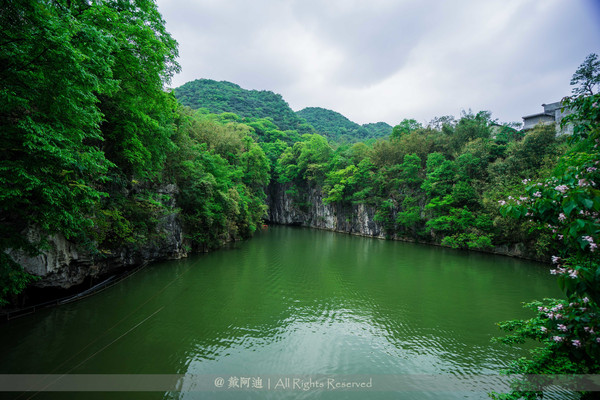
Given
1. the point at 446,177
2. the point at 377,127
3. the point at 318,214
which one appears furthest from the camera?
the point at 377,127

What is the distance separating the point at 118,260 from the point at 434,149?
26529mm

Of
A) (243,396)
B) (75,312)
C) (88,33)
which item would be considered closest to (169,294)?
(75,312)

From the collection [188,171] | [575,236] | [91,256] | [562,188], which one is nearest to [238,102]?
[188,171]

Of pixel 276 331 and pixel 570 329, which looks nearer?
pixel 570 329

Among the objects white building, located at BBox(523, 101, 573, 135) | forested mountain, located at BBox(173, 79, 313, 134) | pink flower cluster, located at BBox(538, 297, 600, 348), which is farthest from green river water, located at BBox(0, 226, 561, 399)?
forested mountain, located at BBox(173, 79, 313, 134)

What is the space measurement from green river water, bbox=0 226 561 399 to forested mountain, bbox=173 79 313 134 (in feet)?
152

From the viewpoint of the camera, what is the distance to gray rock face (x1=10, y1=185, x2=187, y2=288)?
244 inches

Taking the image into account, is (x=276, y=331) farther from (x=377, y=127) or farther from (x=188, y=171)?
(x=377, y=127)

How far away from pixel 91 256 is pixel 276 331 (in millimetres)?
6381

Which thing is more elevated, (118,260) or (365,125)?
(365,125)

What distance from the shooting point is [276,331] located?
671 centimetres

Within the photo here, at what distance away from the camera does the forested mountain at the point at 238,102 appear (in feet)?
172

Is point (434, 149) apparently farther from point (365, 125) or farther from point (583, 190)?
point (365, 125)

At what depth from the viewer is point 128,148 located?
9.45 meters
